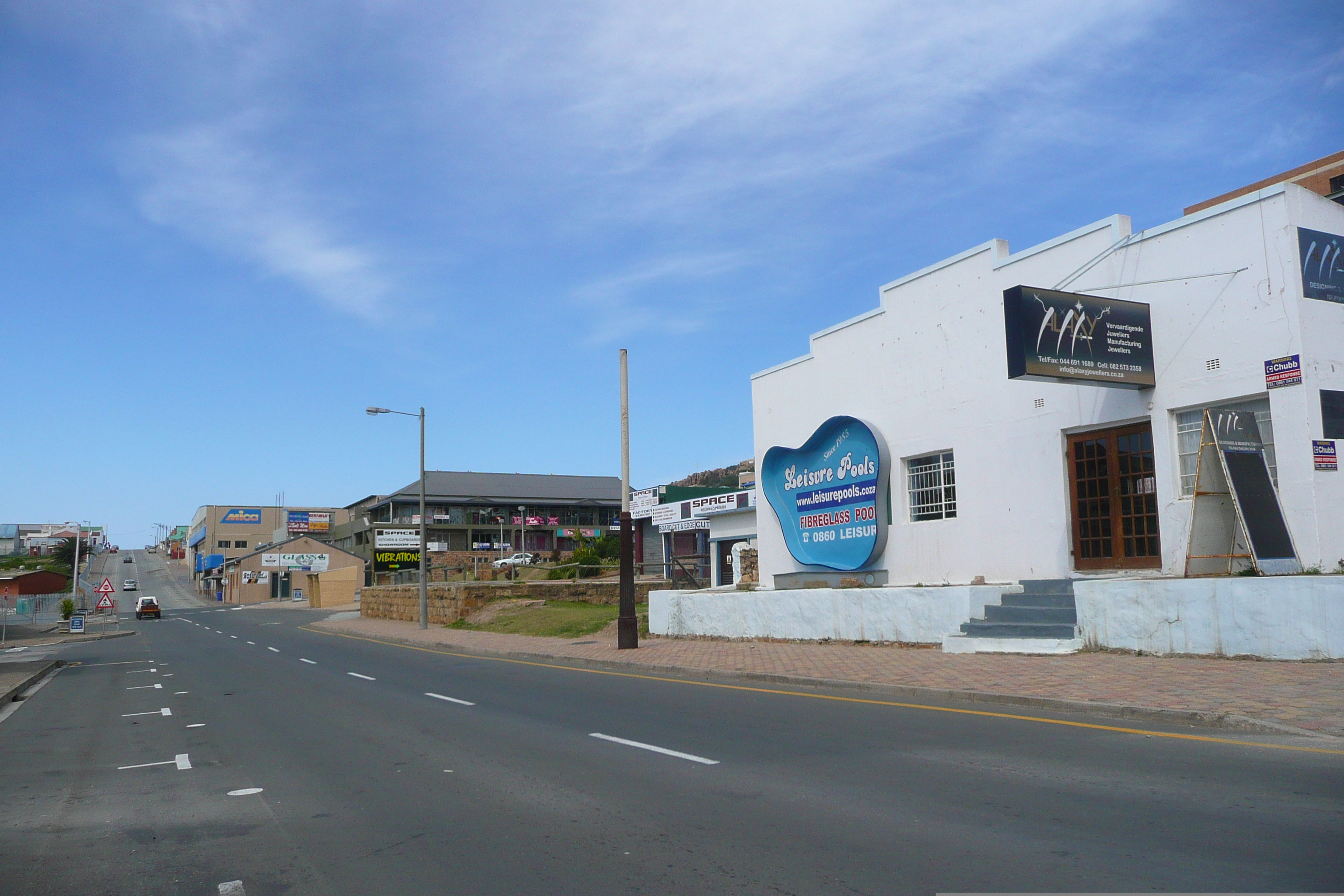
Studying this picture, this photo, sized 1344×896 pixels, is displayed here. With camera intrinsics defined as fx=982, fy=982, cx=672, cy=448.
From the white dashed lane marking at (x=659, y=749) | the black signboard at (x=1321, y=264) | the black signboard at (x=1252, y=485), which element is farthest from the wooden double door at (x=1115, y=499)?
the white dashed lane marking at (x=659, y=749)

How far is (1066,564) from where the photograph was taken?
17016 millimetres

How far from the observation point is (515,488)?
111m

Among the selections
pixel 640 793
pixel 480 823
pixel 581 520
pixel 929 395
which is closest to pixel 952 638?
pixel 929 395

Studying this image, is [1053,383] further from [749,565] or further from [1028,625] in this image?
[749,565]

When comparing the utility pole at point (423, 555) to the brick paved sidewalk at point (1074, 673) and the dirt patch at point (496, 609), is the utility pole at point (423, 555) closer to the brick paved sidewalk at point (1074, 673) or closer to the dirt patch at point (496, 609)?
the dirt patch at point (496, 609)

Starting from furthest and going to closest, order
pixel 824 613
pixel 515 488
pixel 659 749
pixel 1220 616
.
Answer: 1. pixel 515 488
2. pixel 824 613
3. pixel 1220 616
4. pixel 659 749

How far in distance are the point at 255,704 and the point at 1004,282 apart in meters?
14.7

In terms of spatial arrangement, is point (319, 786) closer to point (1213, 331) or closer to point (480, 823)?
point (480, 823)

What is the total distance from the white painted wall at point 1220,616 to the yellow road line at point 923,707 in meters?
3.73

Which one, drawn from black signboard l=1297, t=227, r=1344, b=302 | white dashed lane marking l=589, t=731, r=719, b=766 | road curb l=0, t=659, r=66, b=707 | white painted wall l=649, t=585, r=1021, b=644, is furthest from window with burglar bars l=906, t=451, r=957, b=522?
road curb l=0, t=659, r=66, b=707

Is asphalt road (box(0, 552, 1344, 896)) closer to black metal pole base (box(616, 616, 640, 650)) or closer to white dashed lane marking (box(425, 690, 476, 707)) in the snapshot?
white dashed lane marking (box(425, 690, 476, 707))

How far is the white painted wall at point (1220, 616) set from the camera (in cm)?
1187

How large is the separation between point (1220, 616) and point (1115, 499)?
3877 mm

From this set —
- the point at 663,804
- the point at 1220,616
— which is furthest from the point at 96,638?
the point at 1220,616
